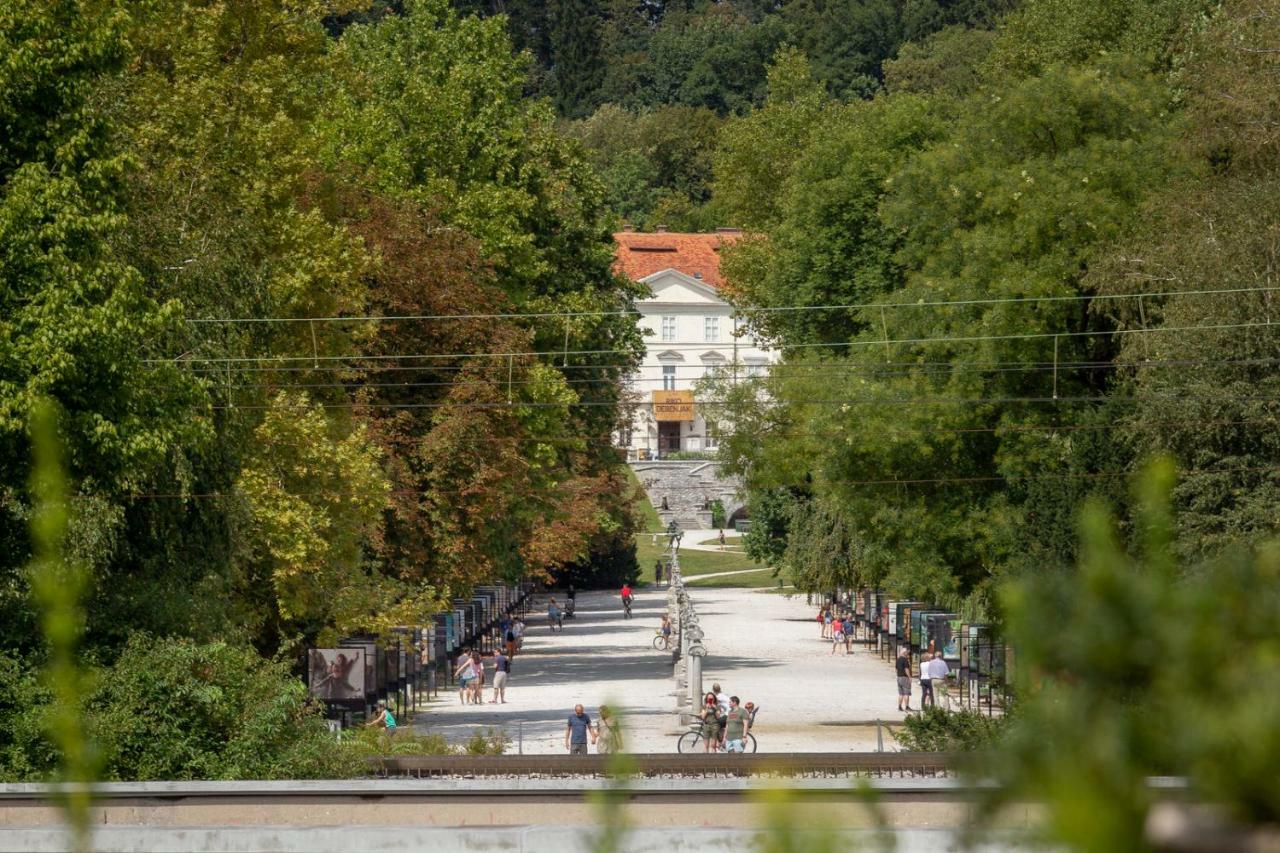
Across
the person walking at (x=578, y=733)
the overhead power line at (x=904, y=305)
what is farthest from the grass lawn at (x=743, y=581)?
the person walking at (x=578, y=733)

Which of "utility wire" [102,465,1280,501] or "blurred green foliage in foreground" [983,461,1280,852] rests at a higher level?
"utility wire" [102,465,1280,501]

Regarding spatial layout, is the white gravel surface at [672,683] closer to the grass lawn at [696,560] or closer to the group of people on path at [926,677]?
the group of people on path at [926,677]

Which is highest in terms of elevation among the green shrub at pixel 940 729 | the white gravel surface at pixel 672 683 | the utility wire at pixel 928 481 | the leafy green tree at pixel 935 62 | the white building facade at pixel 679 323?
the leafy green tree at pixel 935 62

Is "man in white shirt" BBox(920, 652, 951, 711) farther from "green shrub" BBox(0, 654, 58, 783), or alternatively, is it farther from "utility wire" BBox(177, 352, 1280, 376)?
"green shrub" BBox(0, 654, 58, 783)

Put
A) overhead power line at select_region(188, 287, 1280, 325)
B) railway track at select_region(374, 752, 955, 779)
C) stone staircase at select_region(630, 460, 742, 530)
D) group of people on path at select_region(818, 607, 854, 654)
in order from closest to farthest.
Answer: railway track at select_region(374, 752, 955, 779) < overhead power line at select_region(188, 287, 1280, 325) < group of people on path at select_region(818, 607, 854, 654) < stone staircase at select_region(630, 460, 742, 530)

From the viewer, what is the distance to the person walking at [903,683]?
1594 inches

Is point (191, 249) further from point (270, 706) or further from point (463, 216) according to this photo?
point (463, 216)

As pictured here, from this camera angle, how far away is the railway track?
22766 mm

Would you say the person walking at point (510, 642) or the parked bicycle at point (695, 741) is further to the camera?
the person walking at point (510, 642)

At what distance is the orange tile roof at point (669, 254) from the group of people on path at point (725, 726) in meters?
88.0

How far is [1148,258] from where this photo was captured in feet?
112

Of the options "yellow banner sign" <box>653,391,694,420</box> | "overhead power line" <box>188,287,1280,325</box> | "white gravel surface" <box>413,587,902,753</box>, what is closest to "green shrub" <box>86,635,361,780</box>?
"white gravel surface" <box>413,587,902,753</box>

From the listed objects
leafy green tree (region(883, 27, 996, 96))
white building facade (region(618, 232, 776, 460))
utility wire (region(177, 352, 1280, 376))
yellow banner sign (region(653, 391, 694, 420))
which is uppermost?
leafy green tree (region(883, 27, 996, 96))

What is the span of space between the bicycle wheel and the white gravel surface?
9.8 inches
